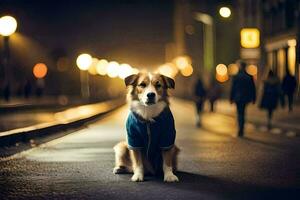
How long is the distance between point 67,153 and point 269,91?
32.6ft

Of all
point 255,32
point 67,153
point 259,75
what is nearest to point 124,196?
Result: point 67,153

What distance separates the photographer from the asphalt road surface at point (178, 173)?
25.1 feet

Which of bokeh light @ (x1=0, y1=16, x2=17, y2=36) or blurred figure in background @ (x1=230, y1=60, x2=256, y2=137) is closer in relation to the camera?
blurred figure in background @ (x1=230, y1=60, x2=256, y2=137)

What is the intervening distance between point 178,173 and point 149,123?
4.56 ft

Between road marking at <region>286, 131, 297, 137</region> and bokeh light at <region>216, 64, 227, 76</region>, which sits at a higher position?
bokeh light at <region>216, 64, 227, 76</region>

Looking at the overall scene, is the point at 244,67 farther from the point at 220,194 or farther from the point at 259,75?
the point at 259,75

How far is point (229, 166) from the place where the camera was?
411 inches

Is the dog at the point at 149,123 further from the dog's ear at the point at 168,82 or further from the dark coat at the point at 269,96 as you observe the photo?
the dark coat at the point at 269,96

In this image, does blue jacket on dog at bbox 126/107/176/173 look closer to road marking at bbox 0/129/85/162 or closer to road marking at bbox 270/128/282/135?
road marking at bbox 0/129/85/162

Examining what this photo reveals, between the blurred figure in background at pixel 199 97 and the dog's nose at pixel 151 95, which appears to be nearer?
the dog's nose at pixel 151 95

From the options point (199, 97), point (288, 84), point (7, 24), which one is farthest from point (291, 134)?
point (288, 84)

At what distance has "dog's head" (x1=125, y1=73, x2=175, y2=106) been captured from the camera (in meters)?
8.24

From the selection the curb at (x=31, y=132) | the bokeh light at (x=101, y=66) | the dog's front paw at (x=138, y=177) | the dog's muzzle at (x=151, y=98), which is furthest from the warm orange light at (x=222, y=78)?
the dog's muzzle at (x=151, y=98)

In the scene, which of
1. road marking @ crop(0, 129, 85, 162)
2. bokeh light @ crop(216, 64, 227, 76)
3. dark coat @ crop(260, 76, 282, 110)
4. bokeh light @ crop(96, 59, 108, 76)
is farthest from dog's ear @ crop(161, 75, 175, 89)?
bokeh light @ crop(216, 64, 227, 76)
